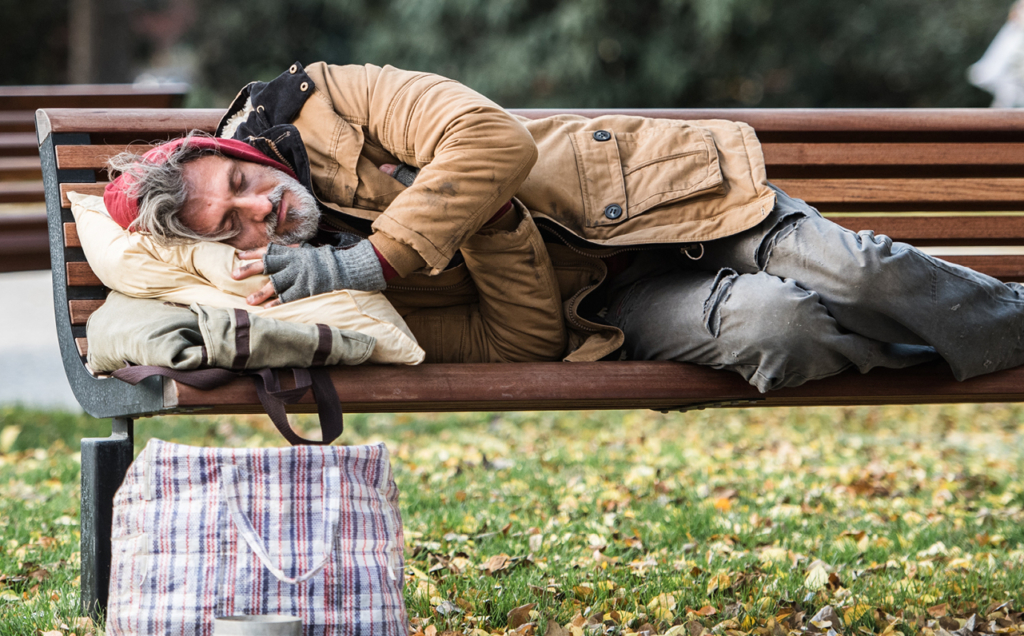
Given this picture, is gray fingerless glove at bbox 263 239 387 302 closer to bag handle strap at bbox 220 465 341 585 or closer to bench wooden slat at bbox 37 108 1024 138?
bag handle strap at bbox 220 465 341 585

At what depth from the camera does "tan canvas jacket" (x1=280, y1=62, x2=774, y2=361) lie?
241 centimetres

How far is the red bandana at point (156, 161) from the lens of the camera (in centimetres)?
235

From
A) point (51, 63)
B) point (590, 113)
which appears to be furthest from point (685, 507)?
point (51, 63)

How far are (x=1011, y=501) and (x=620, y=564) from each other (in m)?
1.99

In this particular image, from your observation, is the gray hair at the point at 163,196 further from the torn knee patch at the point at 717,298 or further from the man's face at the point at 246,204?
the torn knee patch at the point at 717,298

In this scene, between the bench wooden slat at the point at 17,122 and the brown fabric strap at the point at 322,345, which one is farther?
the bench wooden slat at the point at 17,122

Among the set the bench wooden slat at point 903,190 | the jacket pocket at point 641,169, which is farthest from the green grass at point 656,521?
the bench wooden slat at point 903,190

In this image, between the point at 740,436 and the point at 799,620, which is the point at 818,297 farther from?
the point at 740,436

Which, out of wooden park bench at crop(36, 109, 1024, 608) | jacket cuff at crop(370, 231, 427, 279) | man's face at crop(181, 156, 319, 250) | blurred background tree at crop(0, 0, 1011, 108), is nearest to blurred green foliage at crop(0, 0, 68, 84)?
blurred background tree at crop(0, 0, 1011, 108)

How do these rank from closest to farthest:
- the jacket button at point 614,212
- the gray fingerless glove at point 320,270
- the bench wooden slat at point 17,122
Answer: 1. the gray fingerless glove at point 320,270
2. the jacket button at point 614,212
3. the bench wooden slat at point 17,122

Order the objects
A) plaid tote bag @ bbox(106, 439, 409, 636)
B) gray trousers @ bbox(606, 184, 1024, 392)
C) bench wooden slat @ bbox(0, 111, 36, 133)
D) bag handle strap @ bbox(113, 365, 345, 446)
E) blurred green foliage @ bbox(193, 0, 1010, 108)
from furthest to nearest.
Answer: blurred green foliage @ bbox(193, 0, 1010, 108)
bench wooden slat @ bbox(0, 111, 36, 133)
gray trousers @ bbox(606, 184, 1024, 392)
bag handle strap @ bbox(113, 365, 345, 446)
plaid tote bag @ bbox(106, 439, 409, 636)

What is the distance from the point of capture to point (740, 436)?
5.74 meters

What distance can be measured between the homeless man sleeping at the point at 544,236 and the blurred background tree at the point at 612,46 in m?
11.6

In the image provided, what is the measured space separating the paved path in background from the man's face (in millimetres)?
3212
